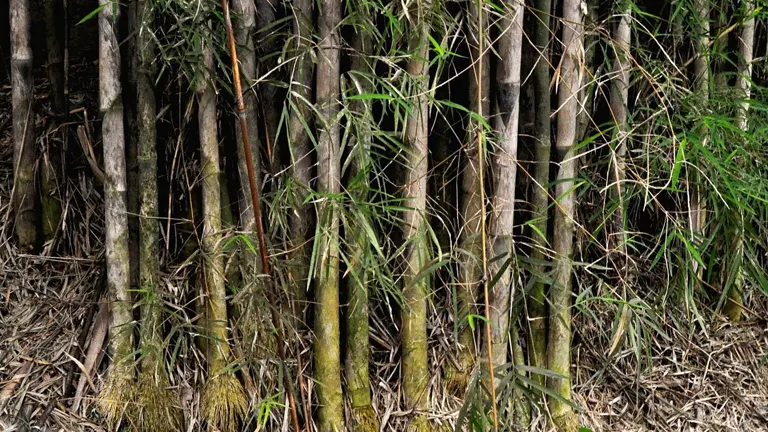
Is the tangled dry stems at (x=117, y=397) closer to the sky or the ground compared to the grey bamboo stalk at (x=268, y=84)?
closer to the ground

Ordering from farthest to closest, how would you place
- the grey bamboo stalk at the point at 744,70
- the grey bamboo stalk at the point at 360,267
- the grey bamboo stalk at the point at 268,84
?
the grey bamboo stalk at the point at 744,70 < the grey bamboo stalk at the point at 268,84 < the grey bamboo stalk at the point at 360,267

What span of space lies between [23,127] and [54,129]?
10cm

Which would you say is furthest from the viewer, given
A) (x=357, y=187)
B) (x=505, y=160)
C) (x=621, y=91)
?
(x=621, y=91)

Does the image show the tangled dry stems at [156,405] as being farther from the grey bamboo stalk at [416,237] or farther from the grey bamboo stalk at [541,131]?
the grey bamboo stalk at [541,131]

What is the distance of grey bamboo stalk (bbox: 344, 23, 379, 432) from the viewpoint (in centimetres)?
221

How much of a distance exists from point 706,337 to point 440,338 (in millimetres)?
→ 931

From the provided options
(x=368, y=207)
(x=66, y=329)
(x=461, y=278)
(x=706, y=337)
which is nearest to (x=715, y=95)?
(x=706, y=337)

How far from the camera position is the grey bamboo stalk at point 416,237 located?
2258 millimetres

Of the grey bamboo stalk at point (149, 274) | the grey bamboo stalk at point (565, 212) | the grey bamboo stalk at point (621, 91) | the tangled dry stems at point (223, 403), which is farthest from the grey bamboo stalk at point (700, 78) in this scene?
the grey bamboo stalk at point (149, 274)

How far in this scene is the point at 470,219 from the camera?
2346 millimetres

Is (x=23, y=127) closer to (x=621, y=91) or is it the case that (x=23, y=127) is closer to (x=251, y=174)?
(x=251, y=174)

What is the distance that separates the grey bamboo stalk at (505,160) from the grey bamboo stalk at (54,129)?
133 cm

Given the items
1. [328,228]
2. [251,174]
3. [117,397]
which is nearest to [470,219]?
[328,228]

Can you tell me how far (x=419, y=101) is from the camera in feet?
7.48
